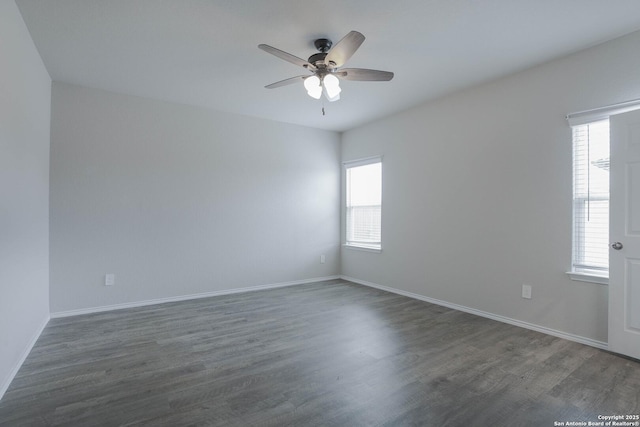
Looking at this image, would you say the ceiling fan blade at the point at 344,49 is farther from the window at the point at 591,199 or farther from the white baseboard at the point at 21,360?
the white baseboard at the point at 21,360

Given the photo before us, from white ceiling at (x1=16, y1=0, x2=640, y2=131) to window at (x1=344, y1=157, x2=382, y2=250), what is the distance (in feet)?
5.34

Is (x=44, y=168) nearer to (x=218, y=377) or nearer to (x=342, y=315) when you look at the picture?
(x=218, y=377)

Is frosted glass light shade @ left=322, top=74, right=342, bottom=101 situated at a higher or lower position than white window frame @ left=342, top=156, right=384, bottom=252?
higher

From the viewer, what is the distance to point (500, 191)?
138 inches

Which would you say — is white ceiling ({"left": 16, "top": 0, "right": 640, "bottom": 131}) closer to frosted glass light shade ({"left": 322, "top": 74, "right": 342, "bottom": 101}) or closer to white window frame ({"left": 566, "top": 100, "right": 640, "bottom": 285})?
frosted glass light shade ({"left": 322, "top": 74, "right": 342, "bottom": 101})

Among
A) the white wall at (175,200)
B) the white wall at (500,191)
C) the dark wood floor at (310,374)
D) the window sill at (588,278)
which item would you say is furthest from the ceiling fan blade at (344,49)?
the window sill at (588,278)

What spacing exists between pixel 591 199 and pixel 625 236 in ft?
1.41

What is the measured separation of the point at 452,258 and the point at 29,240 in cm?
429

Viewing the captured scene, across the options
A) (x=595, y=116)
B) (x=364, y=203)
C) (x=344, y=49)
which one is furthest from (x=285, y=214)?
(x=595, y=116)

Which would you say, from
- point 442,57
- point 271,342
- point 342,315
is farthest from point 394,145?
point 271,342

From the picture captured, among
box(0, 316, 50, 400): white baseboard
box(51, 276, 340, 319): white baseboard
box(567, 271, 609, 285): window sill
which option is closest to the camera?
box(0, 316, 50, 400): white baseboard

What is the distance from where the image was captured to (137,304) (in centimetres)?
402

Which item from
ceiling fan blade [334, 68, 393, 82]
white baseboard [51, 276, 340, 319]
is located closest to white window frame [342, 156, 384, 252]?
white baseboard [51, 276, 340, 319]

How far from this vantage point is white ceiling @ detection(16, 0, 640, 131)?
2.31 meters
